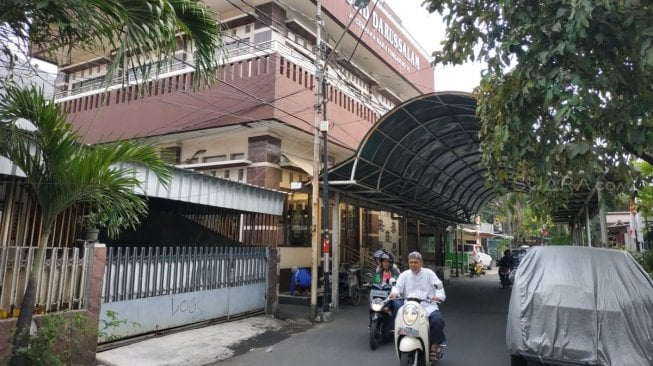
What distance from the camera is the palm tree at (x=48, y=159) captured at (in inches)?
194

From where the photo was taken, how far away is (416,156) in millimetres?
15766

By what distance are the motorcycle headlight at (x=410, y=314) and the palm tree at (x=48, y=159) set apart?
392cm

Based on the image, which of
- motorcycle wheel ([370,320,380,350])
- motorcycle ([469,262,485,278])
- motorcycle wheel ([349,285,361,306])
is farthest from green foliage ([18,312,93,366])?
motorcycle ([469,262,485,278])

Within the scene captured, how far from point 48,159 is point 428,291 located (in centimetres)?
507

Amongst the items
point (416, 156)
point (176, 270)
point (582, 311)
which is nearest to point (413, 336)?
point (582, 311)

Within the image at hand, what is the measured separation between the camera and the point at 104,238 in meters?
10.8

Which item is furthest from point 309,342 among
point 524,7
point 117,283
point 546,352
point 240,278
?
point 524,7

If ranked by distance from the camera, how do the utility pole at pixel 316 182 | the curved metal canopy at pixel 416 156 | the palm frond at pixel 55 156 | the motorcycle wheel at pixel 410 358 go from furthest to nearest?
the curved metal canopy at pixel 416 156
the utility pole at pixel 316 182
the motorcycle wheel at pixel 410 358
the palm frond at pixel 55 156

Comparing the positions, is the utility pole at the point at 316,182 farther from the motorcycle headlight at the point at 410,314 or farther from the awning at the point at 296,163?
the motorcycle headlight at the point at 410,314

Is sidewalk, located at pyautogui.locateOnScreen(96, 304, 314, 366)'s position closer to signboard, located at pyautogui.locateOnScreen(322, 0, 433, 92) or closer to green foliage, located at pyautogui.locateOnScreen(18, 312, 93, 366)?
green foliage, located at pyautogui.locateOnScreen(18, 312, 93, 366)

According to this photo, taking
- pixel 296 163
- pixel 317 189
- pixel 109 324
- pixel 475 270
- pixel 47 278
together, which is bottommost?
pixel 475 270

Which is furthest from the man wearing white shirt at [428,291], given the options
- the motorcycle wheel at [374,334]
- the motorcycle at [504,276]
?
the motorcycle at [504,276]

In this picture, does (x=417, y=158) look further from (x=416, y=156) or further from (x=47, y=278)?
(x=47, y=278)

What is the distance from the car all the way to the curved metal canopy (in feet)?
13.4
